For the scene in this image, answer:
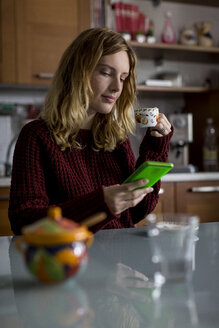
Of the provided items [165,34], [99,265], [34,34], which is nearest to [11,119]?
[34,34]

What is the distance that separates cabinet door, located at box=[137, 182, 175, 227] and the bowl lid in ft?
6.78

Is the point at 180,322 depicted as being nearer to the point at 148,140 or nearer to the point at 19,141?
the point at 19,141

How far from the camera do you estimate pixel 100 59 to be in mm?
1380

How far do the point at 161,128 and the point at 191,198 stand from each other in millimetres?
1308

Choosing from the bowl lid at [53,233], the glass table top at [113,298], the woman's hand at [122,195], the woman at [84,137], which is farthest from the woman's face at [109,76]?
the bowl lid at [53,233]

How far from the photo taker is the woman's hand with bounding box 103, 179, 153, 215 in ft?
2.79

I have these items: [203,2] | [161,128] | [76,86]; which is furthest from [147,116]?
[203,2]

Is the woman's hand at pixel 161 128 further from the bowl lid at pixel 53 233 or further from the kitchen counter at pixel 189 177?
the kitchen counter at pixel 189 177

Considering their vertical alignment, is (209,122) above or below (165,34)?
below

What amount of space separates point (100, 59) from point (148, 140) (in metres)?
0.35

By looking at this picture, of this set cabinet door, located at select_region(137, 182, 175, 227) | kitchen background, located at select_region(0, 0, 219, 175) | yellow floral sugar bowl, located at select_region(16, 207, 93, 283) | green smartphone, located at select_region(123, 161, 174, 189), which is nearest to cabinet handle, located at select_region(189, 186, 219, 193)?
cabinet door, located at select_region(137, 182, 175, 227)

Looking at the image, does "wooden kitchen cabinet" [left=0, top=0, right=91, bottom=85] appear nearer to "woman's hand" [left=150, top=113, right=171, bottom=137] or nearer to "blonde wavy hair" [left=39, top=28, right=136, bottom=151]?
"blonde wavy hair" [left=39, top=28, right=136, bottom=151]

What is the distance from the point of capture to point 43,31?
2680 millimetres

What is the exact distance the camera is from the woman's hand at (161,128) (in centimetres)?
145
